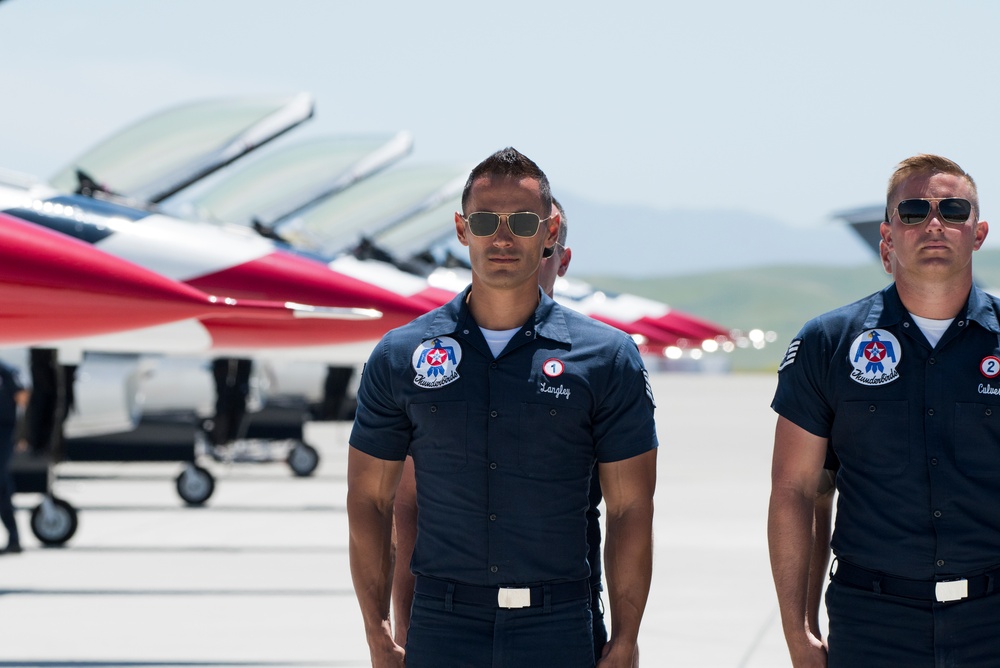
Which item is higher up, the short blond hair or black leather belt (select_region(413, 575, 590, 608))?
the short blond hair

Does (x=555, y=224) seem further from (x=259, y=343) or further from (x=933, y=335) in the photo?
(x=259, y=343)

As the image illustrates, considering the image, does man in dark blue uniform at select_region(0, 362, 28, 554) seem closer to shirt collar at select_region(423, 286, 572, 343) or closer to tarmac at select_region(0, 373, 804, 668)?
tarmac at select_region(0, 373, 804, 668)

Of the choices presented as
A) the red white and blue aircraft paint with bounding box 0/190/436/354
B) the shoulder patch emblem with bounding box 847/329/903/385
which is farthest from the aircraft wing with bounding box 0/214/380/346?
the shoulder patch emblem with bounding box 847/329/903/385

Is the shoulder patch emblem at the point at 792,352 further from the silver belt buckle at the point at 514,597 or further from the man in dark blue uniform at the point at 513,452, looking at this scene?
the silver belt buckle at the point at 514,597

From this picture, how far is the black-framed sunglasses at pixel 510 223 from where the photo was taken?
3596 mm

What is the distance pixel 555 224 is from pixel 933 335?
1047mm

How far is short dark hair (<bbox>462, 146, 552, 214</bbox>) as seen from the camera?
145 inches

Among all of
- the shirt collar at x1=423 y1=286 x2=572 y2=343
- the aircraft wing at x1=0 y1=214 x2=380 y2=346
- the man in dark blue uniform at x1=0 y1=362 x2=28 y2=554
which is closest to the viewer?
the shirt collar at x1=423 y1=286 x2=572 y2=343

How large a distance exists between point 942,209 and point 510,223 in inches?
45.2

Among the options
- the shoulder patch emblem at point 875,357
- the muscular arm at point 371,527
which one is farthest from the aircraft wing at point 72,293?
the shoulder patch emblem at point 875,357

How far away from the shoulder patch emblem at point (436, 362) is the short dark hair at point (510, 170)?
339 millimetres

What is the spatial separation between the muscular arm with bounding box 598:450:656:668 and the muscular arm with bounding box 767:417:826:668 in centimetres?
44

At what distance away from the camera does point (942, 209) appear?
3.83m

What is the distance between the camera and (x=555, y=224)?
3.82 m
